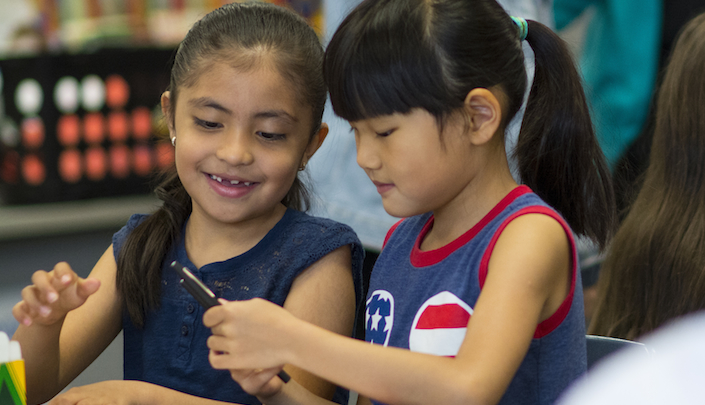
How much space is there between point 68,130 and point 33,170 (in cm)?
20

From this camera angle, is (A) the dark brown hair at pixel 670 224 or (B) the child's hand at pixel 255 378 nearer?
(B) the child's hand at pixel 255 378

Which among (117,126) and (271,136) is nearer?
(271,136)

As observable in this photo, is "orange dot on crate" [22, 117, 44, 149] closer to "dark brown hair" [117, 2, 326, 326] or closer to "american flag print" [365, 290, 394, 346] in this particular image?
"dark brown hair" [117, 2, 326, 326]

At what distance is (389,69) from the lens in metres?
0.78

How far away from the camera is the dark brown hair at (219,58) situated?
1.02 meters

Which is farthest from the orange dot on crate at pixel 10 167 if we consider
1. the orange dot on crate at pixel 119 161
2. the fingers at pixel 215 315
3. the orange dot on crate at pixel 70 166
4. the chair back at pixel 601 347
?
the chair back at pixel 601 347

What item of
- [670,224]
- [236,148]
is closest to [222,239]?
[236,148]

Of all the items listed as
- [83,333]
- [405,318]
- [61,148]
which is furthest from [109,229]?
[405,318]

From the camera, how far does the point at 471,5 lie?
0.82m

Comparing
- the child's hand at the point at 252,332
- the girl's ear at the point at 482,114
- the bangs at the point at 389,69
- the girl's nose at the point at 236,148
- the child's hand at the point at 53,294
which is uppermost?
the bangs at the point at 389,69

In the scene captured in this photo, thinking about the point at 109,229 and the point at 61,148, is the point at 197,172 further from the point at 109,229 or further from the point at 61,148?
the point at 109,229

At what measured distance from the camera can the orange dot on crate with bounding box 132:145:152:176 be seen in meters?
2.67

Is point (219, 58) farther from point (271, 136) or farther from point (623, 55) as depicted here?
point (623, 55)

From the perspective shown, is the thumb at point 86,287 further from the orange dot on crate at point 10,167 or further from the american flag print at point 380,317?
the orange dot on crate at point 10,167
